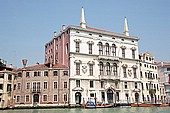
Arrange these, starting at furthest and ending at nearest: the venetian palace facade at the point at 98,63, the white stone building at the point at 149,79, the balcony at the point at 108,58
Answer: the white stone building at the point at 149,79, the balcony at the point at 108,58, the venetian palace facade at the point at 98,63

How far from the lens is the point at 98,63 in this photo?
3684 centimetres

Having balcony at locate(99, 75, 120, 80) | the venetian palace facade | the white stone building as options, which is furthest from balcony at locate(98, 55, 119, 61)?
the white stone building

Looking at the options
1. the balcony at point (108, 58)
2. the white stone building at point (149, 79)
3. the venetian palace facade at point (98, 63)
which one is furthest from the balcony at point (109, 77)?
the white stone building at point (149, 79)

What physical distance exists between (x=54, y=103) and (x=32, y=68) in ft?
20.2

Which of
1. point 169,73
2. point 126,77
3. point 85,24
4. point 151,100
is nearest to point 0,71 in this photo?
point 85,24

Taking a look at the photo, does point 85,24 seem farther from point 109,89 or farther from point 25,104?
point 25,104

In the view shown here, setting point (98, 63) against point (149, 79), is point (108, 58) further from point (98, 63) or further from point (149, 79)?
point (149, 79)

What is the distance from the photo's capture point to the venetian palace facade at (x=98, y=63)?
3456 centimetres

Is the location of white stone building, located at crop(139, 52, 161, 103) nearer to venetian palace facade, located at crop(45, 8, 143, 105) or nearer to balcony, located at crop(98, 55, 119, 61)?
venetian palace facade, located at crop(45, 8, 143, 105)

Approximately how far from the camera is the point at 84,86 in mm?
34688

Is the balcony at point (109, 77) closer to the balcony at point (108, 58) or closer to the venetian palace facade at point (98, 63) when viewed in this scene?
the venetian palace facade at point (98, 63)

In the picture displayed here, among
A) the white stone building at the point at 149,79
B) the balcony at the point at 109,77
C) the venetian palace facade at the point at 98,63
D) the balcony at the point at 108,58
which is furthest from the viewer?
the white stone building at the point at 149,79

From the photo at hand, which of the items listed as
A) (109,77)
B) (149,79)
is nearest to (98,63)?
(109,77)

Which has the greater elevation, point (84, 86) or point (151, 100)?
point (84, 86)
